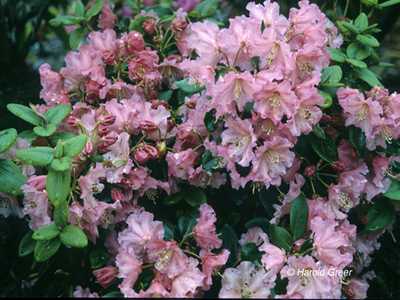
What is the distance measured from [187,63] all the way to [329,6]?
1.26 meters

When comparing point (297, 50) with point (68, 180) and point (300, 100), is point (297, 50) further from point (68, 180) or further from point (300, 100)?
point (68, 180)

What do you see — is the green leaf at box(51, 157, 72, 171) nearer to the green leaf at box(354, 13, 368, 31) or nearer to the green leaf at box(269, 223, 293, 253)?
the green leaf at box(269, 223, 293, 253)

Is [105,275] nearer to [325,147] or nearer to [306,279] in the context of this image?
[306,279]

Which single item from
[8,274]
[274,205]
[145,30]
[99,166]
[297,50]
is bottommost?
[8,274]

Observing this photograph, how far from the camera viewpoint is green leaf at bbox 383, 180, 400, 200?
3.73 ft

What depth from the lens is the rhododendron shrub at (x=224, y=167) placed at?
96 centimetres

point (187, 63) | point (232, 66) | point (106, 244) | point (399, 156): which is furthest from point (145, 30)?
point (399, 156)

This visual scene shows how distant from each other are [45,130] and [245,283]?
2.57ft

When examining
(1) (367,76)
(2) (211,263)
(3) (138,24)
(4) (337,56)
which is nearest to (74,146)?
(2) (211,263)

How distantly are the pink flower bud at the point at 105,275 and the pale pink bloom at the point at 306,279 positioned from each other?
521 mm

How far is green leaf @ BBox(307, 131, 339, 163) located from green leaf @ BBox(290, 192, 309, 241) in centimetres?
16

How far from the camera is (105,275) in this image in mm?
1048

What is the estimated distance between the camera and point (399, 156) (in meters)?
1.20

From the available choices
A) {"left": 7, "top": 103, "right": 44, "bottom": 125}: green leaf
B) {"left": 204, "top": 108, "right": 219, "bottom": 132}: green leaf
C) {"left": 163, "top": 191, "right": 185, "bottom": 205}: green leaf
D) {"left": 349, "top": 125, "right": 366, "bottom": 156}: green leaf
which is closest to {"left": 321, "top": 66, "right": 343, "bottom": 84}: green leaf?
{"left": 349, "top": 125, "right": 366, "bottom": 156}: green leaf
